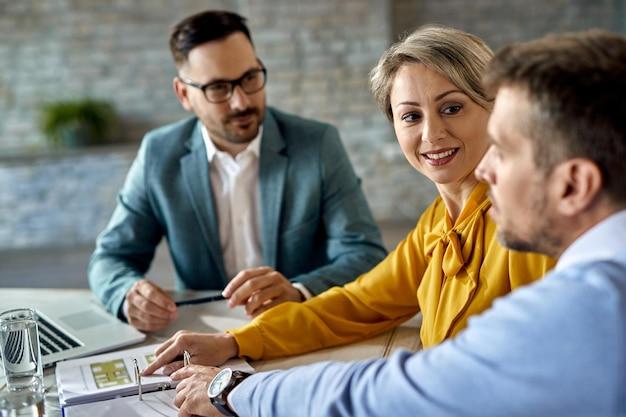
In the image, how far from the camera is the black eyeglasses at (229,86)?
2.42m

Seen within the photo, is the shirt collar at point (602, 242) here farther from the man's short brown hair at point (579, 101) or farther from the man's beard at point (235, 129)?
the man's beard at point (235, 129)

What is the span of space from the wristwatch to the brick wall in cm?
419

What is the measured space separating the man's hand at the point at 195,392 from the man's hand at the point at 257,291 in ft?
1.17

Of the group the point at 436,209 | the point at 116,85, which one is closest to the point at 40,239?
the point at 116,85

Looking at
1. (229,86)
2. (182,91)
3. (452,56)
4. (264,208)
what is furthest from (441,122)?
(182,91)

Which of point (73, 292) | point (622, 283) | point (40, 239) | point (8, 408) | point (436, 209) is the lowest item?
point (40, 239)

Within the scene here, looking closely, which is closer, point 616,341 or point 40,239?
point 616,341

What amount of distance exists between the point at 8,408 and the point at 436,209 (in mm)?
911

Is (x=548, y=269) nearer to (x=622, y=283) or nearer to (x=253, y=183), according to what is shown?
(x=622, y=283)

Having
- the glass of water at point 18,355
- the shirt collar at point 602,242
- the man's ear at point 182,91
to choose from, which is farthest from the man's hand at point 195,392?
the man's ear at point 182,91

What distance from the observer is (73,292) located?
7.30ft

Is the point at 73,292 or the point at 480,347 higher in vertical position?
the point at 480,347

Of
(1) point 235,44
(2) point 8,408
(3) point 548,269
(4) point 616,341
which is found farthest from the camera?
(1) point 235,44

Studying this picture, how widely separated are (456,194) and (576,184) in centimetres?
58
